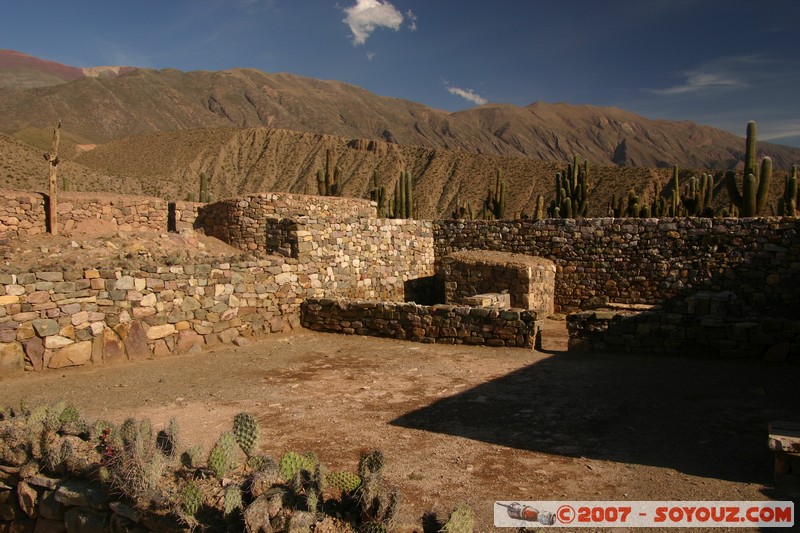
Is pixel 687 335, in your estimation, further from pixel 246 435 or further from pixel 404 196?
pixel 404 196

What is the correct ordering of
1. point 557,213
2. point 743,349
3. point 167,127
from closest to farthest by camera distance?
point 743,349
point 557,213
point 167,127

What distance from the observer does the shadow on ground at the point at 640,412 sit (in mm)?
Answer: 5281

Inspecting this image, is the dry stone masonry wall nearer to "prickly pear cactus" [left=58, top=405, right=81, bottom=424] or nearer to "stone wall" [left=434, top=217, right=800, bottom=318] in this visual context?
"stone wall" [left=434, top=217, right=800, bottom=318]

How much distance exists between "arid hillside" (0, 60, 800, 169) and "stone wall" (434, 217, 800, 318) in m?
80.6

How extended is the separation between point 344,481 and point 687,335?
692 centimetres

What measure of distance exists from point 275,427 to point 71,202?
1273 cm

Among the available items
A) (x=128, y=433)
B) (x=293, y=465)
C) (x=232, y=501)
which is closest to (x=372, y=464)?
(x=293, y=465)

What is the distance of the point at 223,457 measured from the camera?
4.55m

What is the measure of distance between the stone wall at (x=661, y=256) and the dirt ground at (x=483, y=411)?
5594 mm

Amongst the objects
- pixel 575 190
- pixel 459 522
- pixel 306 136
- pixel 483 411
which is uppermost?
pixel 306 136

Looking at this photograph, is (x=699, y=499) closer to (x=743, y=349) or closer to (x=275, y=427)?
(x=275, y=427)

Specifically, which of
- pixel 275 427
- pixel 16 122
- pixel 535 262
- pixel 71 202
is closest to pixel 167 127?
pixel 16 122

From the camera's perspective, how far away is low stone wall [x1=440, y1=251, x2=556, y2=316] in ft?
45.5

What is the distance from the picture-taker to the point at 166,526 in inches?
172
